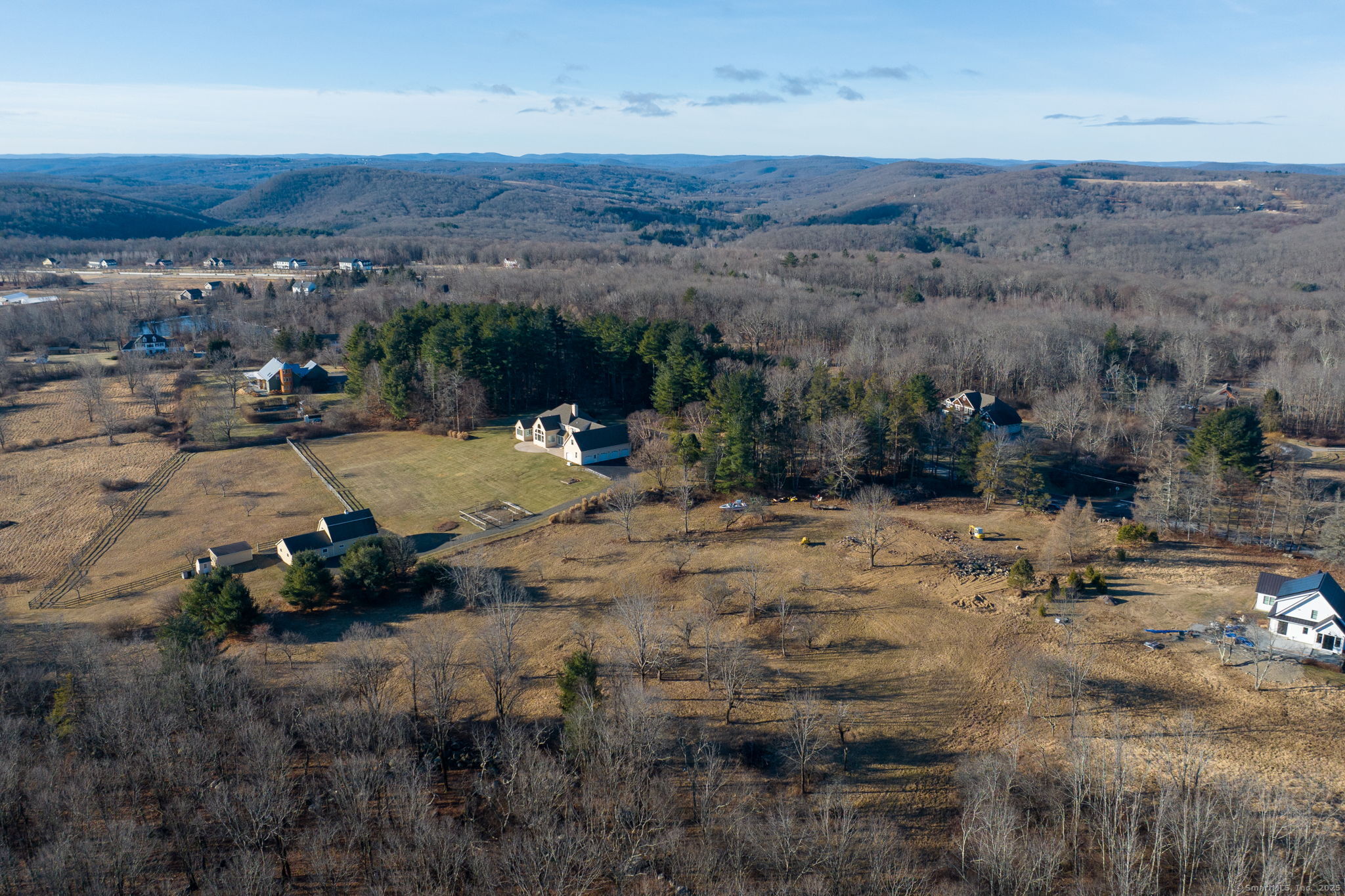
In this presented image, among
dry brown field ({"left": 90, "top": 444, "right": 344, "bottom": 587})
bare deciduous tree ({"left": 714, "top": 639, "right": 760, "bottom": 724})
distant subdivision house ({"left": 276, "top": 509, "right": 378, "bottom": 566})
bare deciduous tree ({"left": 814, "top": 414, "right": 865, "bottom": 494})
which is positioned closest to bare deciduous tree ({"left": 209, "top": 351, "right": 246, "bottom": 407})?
dry brown field ({"left": 90, "top": 444, "right": 344, "bottom": 587})

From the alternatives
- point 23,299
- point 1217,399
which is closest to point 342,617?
point 1217,399

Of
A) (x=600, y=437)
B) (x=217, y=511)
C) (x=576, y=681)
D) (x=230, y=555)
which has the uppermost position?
(x=600, y=437)

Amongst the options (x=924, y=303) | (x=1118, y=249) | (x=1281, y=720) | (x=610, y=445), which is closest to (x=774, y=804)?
(x=1281, y=720)

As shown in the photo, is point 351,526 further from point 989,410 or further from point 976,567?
point 989,410

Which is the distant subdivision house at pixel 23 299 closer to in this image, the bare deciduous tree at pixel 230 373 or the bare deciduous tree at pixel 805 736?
the bare deciduous tree at pixel 230 373

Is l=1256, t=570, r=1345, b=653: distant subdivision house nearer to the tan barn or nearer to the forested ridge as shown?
the forested ridge

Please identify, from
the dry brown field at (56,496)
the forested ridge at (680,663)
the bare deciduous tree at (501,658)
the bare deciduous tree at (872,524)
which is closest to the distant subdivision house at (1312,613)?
the forested ridge at (680,663)
